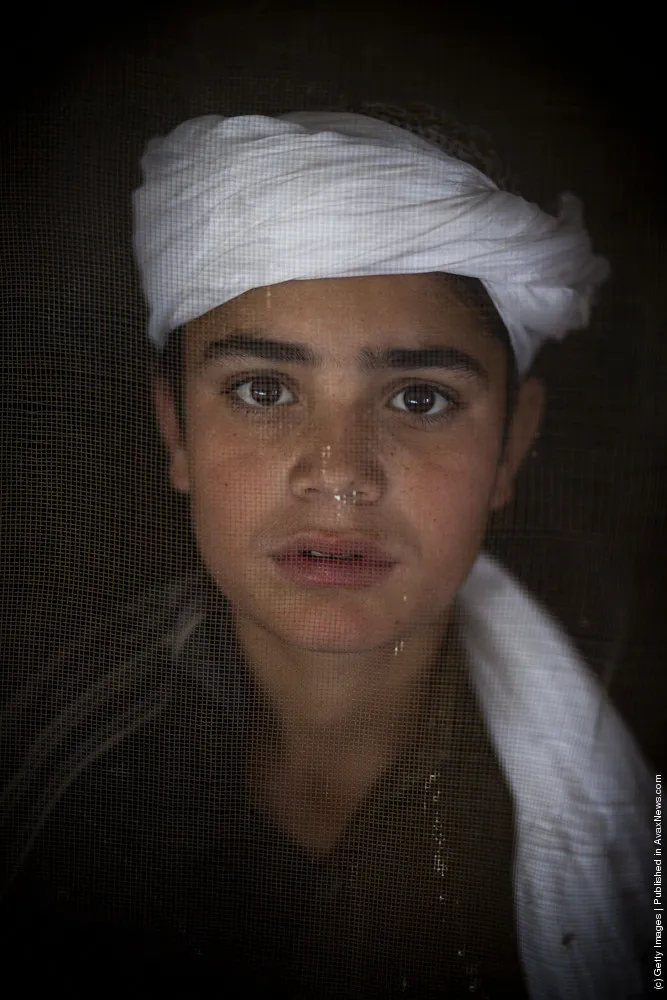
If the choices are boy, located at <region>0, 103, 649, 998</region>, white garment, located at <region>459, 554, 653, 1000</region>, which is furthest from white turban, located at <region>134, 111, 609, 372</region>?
white garment, located at <region>459, 554, 653, 1000</region>

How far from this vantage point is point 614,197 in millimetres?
528

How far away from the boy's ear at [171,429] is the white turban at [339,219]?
0.19 ft

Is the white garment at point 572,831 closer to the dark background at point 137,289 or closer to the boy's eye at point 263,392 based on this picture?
the dark background at point 137,289

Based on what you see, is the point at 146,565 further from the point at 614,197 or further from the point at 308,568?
the point at 614,197

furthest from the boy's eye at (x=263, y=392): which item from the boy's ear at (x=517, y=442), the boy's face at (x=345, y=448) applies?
the boy's ear at (x=517, y=442)

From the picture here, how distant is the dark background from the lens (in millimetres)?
525

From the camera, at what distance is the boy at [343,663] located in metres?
0.52

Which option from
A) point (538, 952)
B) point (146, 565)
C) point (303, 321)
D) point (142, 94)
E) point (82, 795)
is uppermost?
point (142, 94)

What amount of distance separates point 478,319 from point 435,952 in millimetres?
455

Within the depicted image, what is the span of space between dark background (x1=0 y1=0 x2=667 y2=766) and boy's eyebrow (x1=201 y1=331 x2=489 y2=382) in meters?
0.06

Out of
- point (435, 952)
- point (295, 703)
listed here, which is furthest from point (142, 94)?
point (435, 952)

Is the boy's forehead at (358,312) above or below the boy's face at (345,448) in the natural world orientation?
above

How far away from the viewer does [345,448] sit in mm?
515

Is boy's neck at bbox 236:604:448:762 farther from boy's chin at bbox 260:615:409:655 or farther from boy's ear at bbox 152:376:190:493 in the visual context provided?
boy's ear at bbox 152:376:190:493
